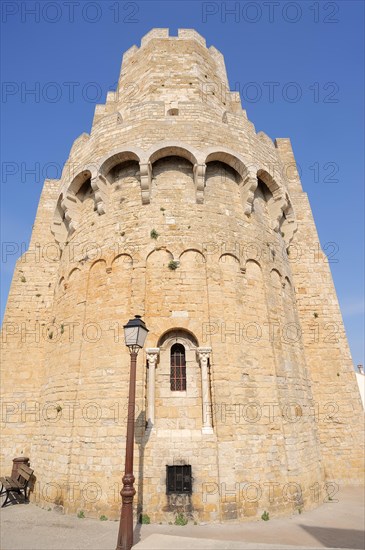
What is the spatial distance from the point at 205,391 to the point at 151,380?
1.36m

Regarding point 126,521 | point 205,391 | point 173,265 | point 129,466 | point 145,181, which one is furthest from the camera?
point 145,181

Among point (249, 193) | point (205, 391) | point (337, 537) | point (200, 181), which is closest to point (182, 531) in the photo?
point (205, 391)

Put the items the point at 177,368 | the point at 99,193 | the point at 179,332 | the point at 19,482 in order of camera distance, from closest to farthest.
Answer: the point at 177,368 → the point at 179,332 → the point at 19,482 → the point at 99,193

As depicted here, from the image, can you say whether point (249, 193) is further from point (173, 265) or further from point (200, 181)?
point (173, 265)

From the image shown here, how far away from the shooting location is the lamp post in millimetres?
5164

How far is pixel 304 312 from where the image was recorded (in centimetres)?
1368

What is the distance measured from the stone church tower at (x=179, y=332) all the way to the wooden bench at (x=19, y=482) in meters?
0.30

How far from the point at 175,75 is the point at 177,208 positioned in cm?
683

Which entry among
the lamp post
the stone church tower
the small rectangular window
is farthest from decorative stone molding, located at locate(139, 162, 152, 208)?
the small rectangular window

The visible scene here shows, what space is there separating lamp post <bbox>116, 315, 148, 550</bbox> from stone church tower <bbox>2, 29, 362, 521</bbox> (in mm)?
2241

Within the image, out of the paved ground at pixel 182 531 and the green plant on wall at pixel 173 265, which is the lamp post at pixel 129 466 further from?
the green plant on wall at pixel 173 265

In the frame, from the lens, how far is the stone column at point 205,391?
7.93 m

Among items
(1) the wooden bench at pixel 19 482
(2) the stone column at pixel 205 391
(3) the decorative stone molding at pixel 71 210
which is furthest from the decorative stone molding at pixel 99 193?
(1) the wooden bench at pixel 19 482

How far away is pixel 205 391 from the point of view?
8.25 m
